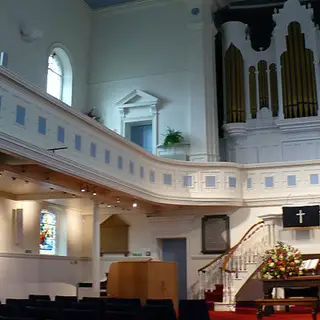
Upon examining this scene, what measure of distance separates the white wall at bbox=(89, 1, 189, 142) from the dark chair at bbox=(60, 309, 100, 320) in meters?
13.7

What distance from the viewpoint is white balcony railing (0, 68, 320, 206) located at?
11.5 meters

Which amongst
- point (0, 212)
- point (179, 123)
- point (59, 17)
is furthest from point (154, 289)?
point (59, 17)

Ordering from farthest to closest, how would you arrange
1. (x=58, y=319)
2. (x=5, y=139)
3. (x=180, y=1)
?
(x=180, y=1) → (x=5, y=139) → (x=58, y=319)

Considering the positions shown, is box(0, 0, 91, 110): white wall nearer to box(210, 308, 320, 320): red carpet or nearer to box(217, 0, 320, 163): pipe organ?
box(217, 0, 320, 163): pipe organ

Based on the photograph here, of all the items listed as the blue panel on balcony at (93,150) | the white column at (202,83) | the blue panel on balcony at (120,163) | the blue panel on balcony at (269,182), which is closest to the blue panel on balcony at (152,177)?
the blue panel on balcony at (120,163)

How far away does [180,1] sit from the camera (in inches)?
850

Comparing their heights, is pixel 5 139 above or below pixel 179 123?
below

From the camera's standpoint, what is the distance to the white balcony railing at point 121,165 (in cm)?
1154

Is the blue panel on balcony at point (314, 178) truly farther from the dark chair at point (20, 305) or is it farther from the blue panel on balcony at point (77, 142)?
the dark chair at point (20, 305)

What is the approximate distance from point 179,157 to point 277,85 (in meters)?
4.41

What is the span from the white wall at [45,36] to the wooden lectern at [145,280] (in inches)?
310

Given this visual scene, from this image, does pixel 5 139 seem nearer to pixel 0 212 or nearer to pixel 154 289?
pixel 154 289

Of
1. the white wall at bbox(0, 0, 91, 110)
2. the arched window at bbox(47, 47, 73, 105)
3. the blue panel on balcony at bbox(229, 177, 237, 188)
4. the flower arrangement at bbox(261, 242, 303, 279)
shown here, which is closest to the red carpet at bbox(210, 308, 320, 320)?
the flower arrangement at bbox(261, 242, 303, 279)

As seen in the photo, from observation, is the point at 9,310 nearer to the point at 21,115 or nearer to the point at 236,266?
the point at 21,115
